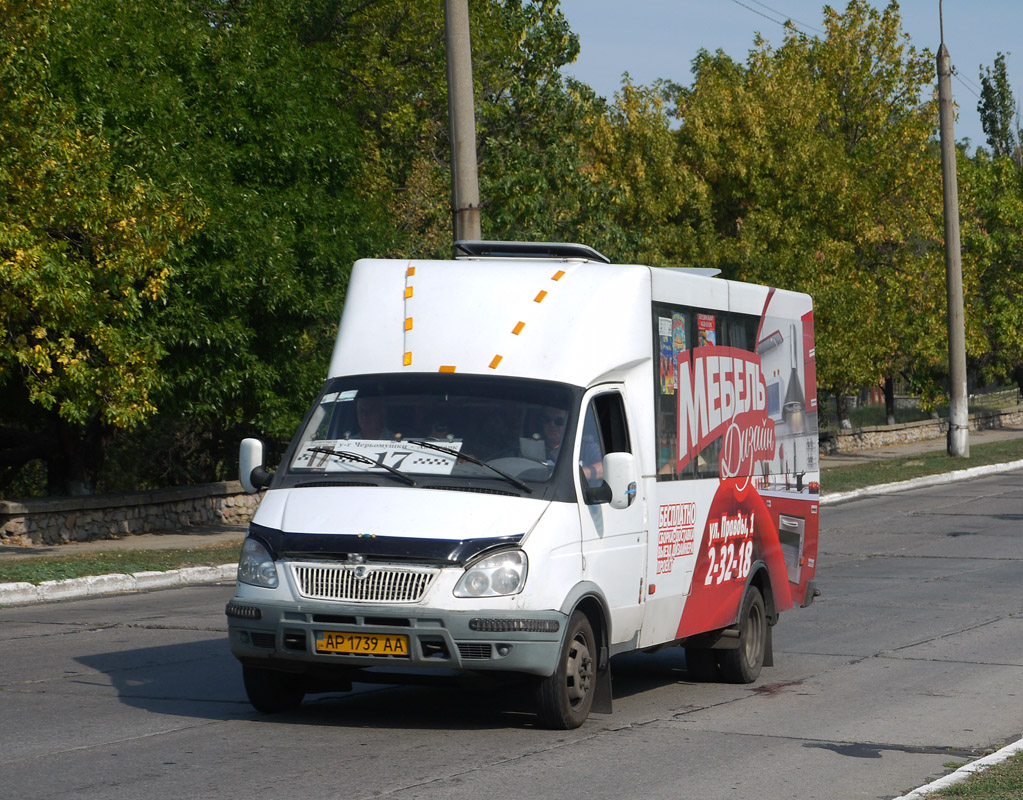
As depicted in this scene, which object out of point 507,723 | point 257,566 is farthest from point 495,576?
point 257,566

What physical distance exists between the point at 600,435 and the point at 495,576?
1435 millimetres

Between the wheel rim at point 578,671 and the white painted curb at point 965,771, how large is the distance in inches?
78.5

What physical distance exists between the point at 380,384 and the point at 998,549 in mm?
13809

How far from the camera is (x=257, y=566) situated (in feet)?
Answer: 25.6

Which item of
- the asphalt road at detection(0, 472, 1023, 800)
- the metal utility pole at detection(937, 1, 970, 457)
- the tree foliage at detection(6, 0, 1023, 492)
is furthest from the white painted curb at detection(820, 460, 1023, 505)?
the asphalt road at detection(0, 472, 1023, 800)

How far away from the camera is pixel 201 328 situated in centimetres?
2142

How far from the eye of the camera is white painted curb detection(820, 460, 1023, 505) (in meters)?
29.6

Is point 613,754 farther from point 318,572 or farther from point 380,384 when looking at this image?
point 380,384

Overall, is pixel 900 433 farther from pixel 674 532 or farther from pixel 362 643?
pixel 362 643

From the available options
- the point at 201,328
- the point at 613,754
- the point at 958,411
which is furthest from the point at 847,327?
the point at 613,754

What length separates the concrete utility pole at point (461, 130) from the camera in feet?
54.2

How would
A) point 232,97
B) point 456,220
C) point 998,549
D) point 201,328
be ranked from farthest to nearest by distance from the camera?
point 232,97 < point 201,328 < point 998,549 < point 456,220

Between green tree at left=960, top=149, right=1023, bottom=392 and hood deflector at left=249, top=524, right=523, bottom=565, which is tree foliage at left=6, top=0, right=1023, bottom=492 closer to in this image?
green tree at left=960, top=149, right=1023, bottom=392

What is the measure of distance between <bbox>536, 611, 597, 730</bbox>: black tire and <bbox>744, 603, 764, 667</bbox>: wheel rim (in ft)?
8.03
